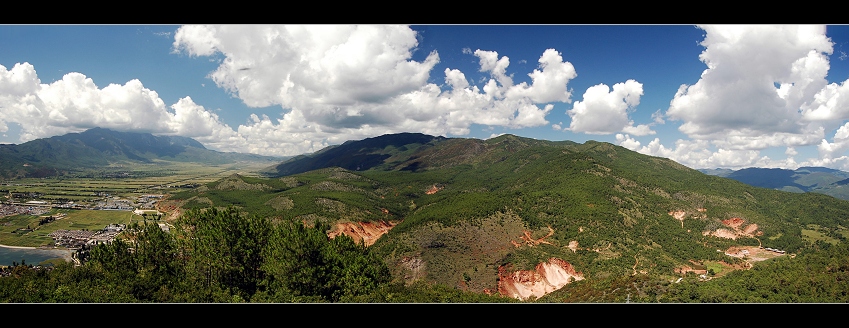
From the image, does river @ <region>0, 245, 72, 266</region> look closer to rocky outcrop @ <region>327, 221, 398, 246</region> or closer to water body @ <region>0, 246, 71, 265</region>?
water body @ <region>0, 246, 71, 265</region>

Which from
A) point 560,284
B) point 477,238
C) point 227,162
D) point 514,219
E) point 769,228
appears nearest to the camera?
point 560,284

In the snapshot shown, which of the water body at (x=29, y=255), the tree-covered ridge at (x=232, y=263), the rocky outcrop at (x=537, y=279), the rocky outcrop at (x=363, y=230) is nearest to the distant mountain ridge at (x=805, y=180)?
the rocky outcrop at (x=537, y=279)

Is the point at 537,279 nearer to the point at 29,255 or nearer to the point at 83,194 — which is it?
the point at 29,255
